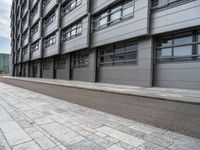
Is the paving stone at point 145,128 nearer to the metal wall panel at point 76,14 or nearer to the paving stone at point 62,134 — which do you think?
the paving stone at point 62,134

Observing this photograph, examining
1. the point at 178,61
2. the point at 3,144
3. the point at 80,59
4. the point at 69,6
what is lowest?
the point at 3,144

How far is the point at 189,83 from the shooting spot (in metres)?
10.2

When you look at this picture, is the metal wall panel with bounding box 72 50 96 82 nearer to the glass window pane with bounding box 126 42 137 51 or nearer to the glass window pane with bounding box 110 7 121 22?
the glass window pane with bounding box 110 7 121 22

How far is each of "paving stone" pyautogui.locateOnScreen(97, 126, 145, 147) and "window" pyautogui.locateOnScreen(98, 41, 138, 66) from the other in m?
10.6

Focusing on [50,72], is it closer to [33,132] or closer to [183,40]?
[183,40]

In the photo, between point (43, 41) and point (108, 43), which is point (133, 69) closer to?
point (108, 43)

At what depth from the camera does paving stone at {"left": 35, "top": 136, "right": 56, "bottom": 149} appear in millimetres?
2777

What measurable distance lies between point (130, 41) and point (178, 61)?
464 centimetres

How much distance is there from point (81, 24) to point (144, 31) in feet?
32.8

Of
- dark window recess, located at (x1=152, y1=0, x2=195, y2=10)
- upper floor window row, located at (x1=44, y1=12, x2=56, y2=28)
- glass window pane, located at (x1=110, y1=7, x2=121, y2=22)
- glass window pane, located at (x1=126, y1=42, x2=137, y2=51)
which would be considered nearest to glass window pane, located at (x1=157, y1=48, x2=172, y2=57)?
glass window pane, located at (x1=126, y1=42, x2=137, y2=51)

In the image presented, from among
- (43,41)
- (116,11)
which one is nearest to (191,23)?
(116,11)

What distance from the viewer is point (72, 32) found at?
72.3ft

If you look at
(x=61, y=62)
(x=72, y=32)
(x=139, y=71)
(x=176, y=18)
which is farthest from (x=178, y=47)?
(x=61, y=62)

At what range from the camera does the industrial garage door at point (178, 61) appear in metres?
10.1
